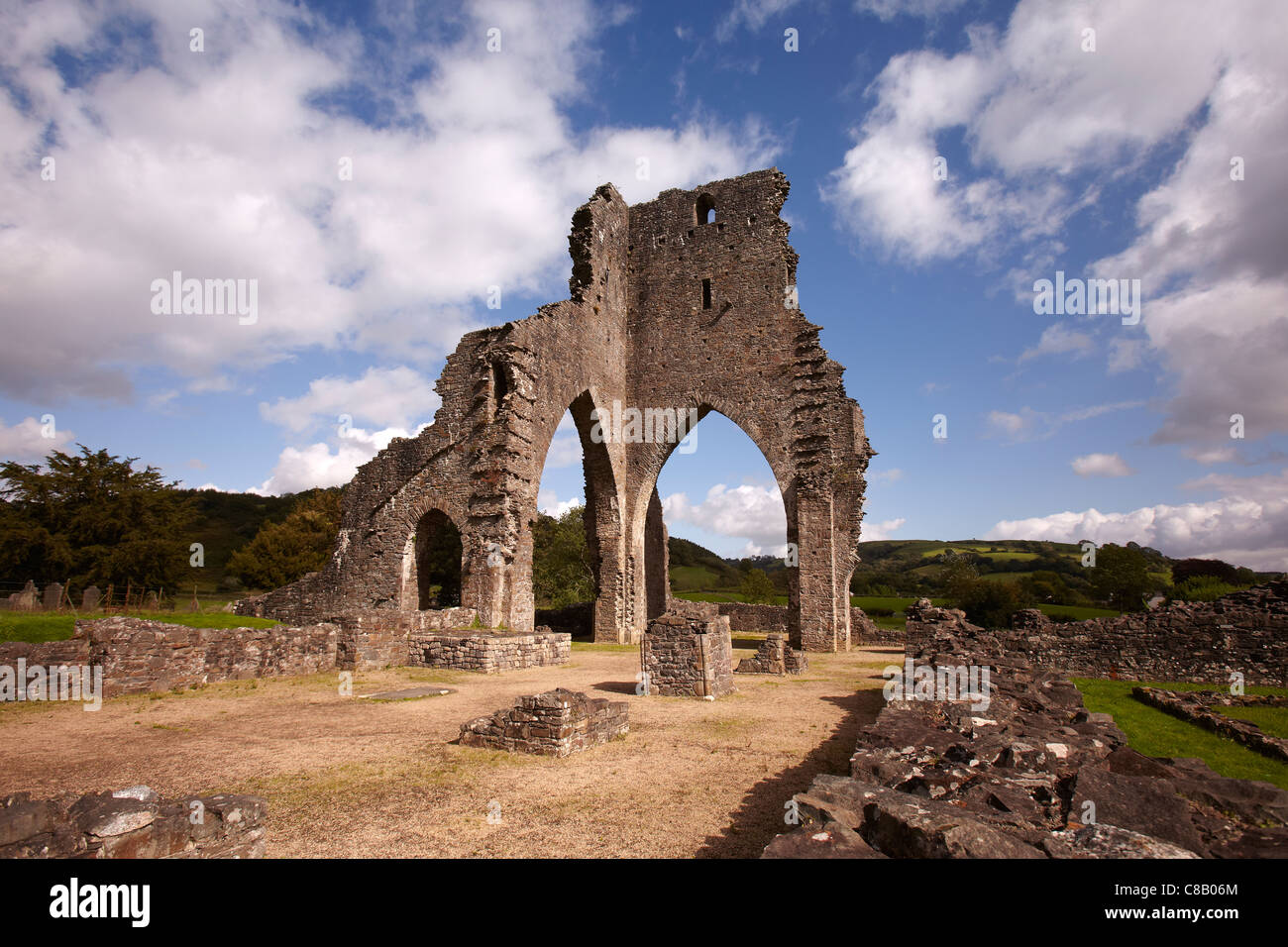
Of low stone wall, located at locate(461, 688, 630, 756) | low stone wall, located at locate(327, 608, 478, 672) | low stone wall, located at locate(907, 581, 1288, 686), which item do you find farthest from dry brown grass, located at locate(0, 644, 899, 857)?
low stone wall, located at locate(907, 581, 1288, 686)

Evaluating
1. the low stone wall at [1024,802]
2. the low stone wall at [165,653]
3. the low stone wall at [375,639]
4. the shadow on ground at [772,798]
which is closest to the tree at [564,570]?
the low stone wall at [375,639]

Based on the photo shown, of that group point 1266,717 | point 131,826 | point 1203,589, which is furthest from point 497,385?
point 1203,589

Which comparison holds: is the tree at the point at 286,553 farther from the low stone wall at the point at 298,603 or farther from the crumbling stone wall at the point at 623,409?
the crumbling stone wall at the point at 623,409

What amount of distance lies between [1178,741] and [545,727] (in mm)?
6670

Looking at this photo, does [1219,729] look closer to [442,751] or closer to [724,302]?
[442,751]

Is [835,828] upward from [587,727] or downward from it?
upward

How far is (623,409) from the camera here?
23.6m

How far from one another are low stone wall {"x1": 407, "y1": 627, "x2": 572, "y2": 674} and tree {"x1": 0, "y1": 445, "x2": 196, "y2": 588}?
18.3m

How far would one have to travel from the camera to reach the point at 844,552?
68.6 ft

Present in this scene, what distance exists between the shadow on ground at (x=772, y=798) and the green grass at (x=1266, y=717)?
14.9 feet

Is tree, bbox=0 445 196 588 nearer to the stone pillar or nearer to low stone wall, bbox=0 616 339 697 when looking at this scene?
low stone wall, bbox=0 616 339 697

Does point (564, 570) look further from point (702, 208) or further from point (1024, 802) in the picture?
point (1024, 802)

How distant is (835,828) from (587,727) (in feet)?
14.4
